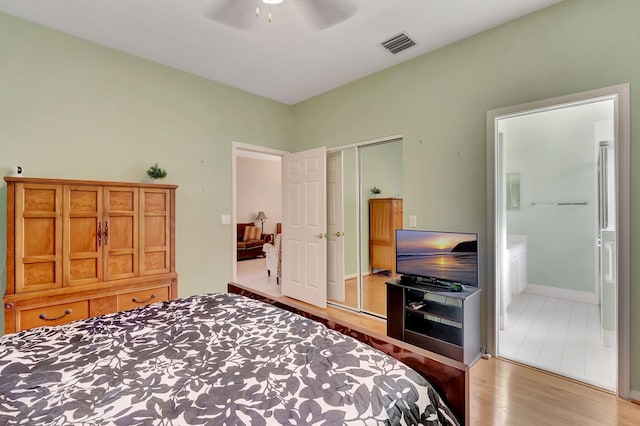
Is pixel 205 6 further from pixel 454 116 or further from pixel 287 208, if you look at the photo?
pixel 287 208

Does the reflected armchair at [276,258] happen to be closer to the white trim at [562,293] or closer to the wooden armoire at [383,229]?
the wooden armoire at [383,229]

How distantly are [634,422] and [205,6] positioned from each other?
3.92 metres

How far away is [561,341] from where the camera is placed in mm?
2744

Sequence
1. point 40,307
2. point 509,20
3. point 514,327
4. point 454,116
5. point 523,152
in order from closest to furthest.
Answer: point 40,307 → point 509,20 → point 454,116 → point 514,327 → point 523,152

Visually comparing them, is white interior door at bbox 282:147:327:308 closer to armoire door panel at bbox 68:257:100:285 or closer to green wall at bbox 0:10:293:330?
green wall at bbox 0:10:293:330

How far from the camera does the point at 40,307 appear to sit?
7.02ft

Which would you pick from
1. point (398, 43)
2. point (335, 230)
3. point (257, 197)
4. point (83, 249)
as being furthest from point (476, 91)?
point (257, 197)

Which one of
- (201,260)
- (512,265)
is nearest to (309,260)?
(201,260)

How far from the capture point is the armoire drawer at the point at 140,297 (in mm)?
2482

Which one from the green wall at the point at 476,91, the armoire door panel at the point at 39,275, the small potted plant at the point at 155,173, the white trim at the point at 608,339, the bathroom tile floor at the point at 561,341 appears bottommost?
the bathroom tile floor at the point at 561,341

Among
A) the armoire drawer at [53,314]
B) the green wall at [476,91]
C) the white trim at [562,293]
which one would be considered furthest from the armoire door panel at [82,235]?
the white trim at [562,293]

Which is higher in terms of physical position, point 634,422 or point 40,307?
point 40,307

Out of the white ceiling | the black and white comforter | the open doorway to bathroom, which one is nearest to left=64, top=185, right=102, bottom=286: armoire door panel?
the black and white comforter

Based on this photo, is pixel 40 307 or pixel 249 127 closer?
pixel 40 307
